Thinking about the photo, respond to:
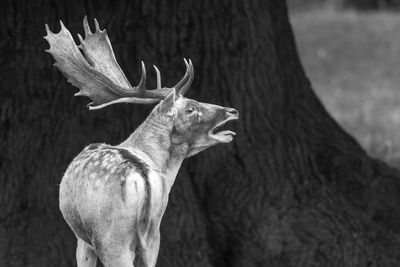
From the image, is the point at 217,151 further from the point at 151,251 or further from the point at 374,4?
the point at 374,4

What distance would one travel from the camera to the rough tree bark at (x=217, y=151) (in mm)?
5180

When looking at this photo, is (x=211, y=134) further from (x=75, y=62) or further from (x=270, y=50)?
(x=270, y=50)

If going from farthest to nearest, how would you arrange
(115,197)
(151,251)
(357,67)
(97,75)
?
1. (357,67)
2. (97,75)
3. (151,251)
4. (115,197)

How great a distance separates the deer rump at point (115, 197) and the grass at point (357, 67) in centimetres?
570

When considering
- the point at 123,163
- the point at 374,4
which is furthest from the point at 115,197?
the point at 374,4

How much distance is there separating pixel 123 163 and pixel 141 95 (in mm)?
360

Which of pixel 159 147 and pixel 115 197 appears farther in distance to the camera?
pixel 159 147

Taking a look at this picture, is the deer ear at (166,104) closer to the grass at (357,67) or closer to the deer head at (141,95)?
the deer head at (141,95)

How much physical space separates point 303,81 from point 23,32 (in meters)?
1.73

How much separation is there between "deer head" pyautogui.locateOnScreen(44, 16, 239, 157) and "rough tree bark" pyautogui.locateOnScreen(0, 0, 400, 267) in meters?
1.30

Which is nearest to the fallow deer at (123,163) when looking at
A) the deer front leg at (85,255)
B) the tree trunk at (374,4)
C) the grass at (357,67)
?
the deer front leg at (85,255)

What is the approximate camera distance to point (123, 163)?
3523 millimetres

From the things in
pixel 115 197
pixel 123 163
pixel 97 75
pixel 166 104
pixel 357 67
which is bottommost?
pixel 357 67

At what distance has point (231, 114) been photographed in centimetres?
377
